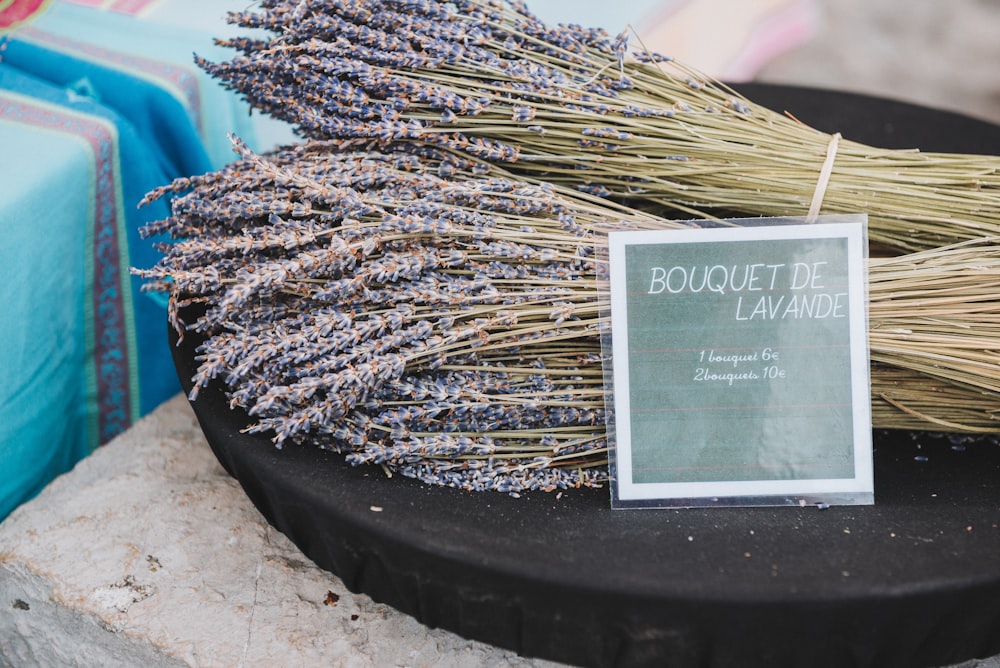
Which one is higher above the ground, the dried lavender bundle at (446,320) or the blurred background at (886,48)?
the blurred background at (886,48)

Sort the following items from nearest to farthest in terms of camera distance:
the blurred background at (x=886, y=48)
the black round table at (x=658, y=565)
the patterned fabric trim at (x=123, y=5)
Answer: the black round table at (x=658, y=565) → the patterned fabric trim at (x=123, y=5) → the blurred background at (x=886, y=48)

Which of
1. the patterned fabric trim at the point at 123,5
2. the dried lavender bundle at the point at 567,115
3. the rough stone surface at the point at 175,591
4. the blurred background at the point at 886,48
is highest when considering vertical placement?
the blurred background at the point at 886,48

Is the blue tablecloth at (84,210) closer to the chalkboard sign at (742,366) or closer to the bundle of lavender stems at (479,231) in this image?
the bundle of lavender stems at (479,231)

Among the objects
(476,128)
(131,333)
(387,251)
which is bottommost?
(131,333)

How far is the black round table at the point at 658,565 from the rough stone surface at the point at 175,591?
0.10m

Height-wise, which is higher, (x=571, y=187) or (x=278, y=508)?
(x=571, y=187)

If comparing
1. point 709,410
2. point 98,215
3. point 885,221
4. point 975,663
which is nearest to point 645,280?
point 709,410

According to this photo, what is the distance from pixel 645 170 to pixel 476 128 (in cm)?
22

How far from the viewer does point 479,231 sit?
88 cm

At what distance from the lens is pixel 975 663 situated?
0.94 meters

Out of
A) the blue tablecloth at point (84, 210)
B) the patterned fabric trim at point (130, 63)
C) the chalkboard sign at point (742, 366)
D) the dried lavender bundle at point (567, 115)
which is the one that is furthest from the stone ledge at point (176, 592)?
the patterned fabric trim at point (130, 63)

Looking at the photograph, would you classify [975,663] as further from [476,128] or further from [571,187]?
[476,128]

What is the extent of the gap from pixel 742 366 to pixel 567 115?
14.1 inches

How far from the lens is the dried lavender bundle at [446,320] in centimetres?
85
